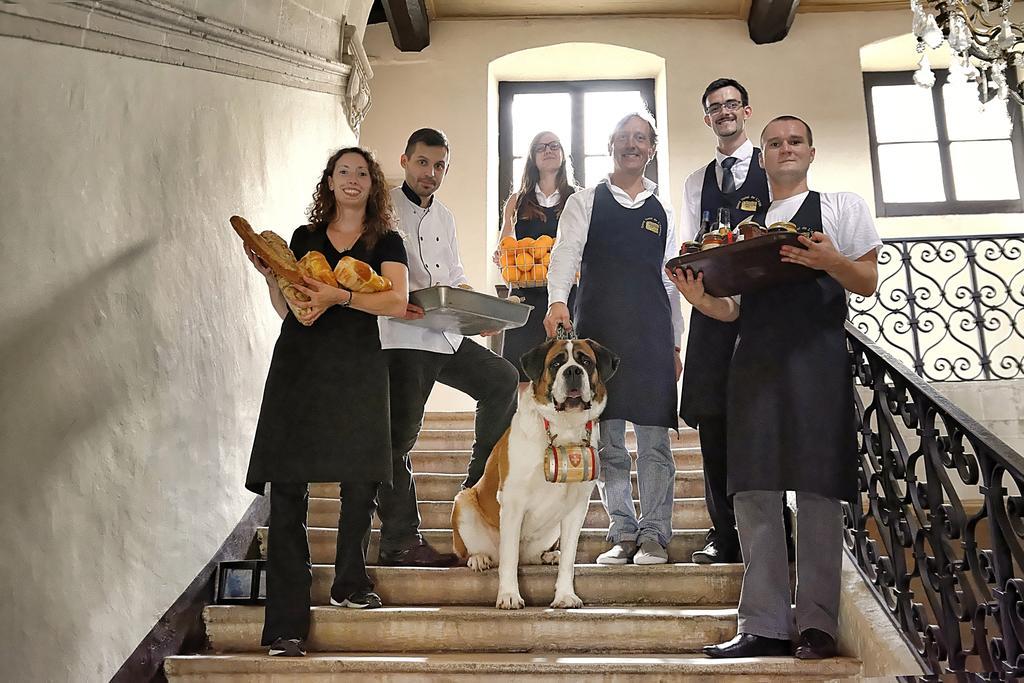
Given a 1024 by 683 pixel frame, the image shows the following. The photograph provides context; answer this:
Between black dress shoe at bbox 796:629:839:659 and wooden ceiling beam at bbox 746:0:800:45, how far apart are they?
569cm

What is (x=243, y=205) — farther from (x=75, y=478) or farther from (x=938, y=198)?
(x=938, y=198)

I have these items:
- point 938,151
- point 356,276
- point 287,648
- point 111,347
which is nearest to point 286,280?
point 356,276

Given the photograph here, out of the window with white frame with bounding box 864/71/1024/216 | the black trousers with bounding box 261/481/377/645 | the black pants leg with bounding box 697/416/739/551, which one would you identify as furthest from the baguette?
the window with white frame with bounding box 864/71/1024/216

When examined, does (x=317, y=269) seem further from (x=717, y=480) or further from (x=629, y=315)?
(x=717, y=480)

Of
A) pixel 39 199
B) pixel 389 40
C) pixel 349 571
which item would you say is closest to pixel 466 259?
pixel 389 40

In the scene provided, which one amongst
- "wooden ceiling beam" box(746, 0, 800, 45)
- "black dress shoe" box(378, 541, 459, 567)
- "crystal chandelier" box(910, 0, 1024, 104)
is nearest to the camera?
"black dress shoe" box(378, 541, 459, 567)

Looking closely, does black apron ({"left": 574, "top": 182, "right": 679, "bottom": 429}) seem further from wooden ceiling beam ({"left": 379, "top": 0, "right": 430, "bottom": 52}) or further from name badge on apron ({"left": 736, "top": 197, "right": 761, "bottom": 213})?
wooden ceiling beam ({"left": 379, "top": 0, "right": 430, "bottom": 52})

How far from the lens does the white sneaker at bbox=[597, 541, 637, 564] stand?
298cm

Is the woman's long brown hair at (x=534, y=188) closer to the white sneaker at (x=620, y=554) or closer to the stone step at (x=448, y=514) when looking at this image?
the stone step at (x=448, y=514)

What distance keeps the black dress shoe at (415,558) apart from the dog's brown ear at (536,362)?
74 centimetres

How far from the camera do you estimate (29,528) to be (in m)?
2.03

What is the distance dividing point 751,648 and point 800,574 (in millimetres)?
245

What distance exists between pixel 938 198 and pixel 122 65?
6673mm

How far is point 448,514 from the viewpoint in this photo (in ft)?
11.9
